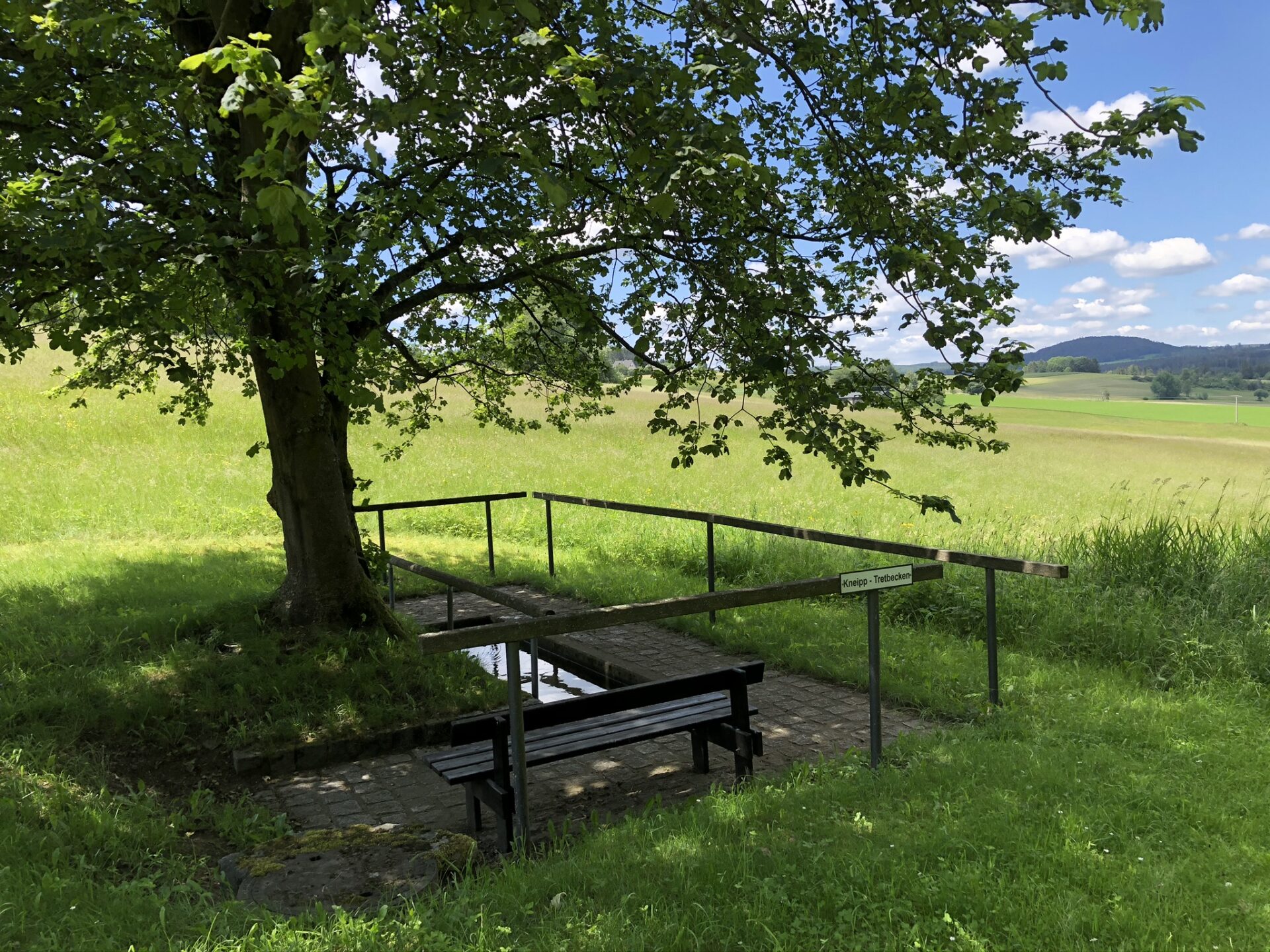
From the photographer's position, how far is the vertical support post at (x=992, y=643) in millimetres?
5035

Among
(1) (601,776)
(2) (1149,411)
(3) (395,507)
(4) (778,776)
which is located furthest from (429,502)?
(2) (1149,411)

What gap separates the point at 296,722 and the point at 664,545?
6914 mm

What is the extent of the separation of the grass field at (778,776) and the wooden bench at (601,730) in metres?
0.42

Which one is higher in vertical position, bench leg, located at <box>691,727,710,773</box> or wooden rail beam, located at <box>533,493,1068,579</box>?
wooden rail beam, located at <box>533,493,1068,579</box>

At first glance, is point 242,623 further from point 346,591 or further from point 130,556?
point 130,556

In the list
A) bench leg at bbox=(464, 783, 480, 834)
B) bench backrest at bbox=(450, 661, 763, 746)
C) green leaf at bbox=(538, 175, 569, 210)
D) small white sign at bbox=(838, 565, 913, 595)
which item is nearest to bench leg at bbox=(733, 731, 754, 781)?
bench backrest at bbox=(450, 661, 763, 746)

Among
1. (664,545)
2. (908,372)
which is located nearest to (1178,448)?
(664,545)

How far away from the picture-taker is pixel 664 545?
472 inches

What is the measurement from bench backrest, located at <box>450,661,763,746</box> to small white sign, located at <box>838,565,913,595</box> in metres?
0.72

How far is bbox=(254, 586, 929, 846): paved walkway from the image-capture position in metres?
4.57

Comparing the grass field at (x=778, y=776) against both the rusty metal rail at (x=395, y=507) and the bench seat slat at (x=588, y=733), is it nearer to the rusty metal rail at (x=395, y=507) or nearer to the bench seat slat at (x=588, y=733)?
the bench seat slat at (x=588, y=733)

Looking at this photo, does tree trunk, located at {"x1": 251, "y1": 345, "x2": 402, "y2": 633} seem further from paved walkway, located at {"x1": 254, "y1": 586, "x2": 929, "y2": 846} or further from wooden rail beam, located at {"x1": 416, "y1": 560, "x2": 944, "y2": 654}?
wooden rail beam, located at {"x1": 416, "y1": 560, "x2": 944, "y2": 654}

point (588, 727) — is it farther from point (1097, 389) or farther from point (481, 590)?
point (1097, 389)

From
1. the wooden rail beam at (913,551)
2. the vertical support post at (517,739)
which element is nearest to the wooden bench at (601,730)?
the vertical support post at (517,739)
